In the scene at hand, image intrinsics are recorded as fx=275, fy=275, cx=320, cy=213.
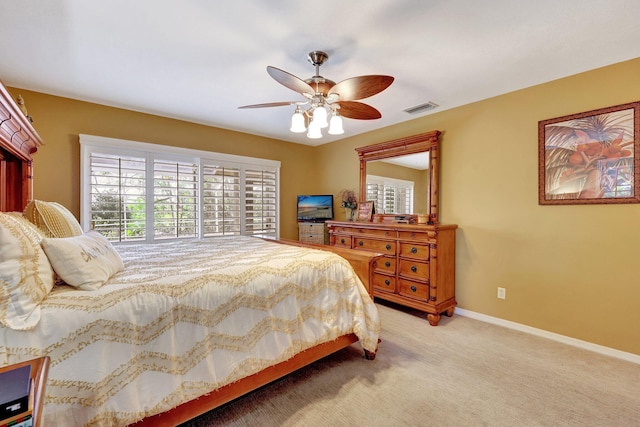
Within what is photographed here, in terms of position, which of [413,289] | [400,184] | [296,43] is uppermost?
[296,43]

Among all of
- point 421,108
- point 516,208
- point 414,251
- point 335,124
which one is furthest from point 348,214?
point 335,124

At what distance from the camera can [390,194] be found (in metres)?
4.03

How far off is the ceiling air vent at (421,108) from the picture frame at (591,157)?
110cm

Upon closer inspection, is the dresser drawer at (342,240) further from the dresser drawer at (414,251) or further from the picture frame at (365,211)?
the dresser drawer at (414,251)

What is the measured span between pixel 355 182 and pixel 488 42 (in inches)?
108

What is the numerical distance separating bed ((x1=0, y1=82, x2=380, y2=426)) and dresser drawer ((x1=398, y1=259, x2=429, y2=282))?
1.12 meters

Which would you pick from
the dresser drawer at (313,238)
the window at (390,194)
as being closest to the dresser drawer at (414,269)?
the window at (390,194)

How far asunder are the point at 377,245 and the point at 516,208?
1.56 meters

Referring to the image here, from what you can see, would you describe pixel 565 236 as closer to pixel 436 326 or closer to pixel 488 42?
pixel 436 326

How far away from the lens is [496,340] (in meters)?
2.65

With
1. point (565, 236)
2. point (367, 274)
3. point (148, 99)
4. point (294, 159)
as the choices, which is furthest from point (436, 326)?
point (148, 99)

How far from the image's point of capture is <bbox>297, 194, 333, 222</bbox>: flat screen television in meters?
4.89

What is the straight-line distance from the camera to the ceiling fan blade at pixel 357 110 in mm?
2332

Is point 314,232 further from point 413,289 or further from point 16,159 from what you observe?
point 16,159
